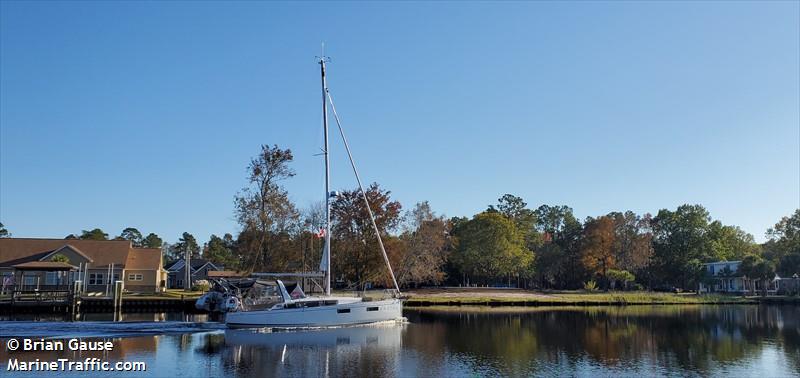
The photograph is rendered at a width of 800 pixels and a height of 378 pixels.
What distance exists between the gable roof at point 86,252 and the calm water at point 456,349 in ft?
111

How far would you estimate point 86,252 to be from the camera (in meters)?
68.2

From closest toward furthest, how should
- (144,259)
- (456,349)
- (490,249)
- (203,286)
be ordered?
1. (456,349)
2. (203,286)
3. (144,259)
4. (490,249)

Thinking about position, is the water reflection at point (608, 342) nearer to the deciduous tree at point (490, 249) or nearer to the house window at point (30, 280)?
the deciduous tree at point (490, 249)

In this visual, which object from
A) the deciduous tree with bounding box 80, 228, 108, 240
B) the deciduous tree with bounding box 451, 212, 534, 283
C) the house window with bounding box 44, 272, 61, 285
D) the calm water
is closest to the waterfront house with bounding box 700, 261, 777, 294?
the deciduous tree with bounding box 451, 212, 534, 283

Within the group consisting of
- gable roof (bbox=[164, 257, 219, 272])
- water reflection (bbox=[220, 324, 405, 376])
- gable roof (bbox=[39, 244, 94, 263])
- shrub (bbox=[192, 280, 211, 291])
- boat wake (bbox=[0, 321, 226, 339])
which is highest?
gable roof (bbox=[39, 244, 94, 263])

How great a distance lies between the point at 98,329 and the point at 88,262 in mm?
37551

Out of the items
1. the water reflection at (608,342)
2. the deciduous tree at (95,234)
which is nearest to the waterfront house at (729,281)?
the water reflection at (608,342)

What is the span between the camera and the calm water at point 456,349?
2341cm

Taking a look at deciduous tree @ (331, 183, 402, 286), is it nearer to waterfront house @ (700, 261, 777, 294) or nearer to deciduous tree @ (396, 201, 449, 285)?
deciduous tree @ (396, 201, 449, 285)

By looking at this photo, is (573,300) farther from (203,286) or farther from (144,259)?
(144,259)

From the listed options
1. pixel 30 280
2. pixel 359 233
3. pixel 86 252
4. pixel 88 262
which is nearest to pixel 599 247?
pixel 359 233

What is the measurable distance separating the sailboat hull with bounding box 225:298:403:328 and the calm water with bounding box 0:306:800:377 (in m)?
0.99

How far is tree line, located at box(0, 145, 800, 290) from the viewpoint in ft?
195

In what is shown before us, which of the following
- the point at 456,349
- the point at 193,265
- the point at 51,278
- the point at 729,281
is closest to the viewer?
the point at 456,349
